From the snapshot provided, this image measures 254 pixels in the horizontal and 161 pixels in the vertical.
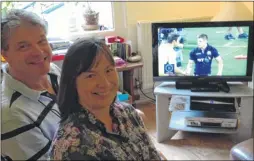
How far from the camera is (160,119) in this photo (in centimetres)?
178

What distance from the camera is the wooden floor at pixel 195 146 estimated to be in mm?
1612

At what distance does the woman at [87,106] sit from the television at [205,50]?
3.43 feet

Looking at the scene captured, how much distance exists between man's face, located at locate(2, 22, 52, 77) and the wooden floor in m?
1.00

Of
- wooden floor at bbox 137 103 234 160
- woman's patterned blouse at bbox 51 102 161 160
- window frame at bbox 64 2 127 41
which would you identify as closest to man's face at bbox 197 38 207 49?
wooden floor at bbox 137 103 234 160

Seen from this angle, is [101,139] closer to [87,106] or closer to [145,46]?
[87,106]

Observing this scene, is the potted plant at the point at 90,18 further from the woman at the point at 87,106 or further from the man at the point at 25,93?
the woman at the point at 87,106

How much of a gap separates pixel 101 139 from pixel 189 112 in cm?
124

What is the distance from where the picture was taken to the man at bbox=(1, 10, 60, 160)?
78 cm

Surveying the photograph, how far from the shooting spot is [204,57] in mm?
1694

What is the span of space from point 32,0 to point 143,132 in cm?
142

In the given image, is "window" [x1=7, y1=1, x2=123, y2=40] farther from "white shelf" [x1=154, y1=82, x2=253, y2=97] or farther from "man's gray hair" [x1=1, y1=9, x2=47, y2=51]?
"man's gray hair" [x1=1, y1=9, x2=47, y2=51]

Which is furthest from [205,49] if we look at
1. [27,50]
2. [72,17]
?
[27,50]

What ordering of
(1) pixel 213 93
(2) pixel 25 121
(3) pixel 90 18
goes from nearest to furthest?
1. (2) pixel 25 121
2. (1) pixel 213 93
3. (3) pixel 90 18

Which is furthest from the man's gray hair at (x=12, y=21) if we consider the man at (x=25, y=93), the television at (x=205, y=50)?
the television at (x=205, y=50)
